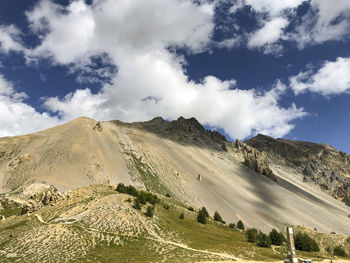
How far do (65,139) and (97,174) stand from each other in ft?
136

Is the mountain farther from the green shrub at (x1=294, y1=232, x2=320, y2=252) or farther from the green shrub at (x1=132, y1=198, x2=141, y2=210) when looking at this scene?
the green shrub at (x1=294, y1=232, x2=320, y2=252)

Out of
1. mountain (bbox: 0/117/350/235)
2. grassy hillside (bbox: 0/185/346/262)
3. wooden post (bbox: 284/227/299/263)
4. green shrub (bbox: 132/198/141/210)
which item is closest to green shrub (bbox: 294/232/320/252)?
grassy hillside (bbox: 0/185/346/262)

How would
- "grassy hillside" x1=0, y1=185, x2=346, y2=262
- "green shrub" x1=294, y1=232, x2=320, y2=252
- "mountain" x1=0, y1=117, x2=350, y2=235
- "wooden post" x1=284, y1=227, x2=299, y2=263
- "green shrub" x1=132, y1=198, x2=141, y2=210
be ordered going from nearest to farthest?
"wooden post" x1=284, y1=227, x2=299, y2=263 < "grassy hillside" x1=0, y1=185, x2=346, y2=262 < "green shrub" x1=132, y1=198, x2=141, y2=210 < "green shrub" x1=294, y1=232, x2=320, y2=252 < "mountain" x1=0, y1=117, x2=350, y2=235

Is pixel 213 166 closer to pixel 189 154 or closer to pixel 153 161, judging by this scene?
pixel 189 154

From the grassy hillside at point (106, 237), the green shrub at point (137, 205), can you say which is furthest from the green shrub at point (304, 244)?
the green shrub at point (137, 205)

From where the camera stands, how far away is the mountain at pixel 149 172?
110938 mm

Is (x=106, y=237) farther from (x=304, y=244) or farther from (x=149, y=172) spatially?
(x=149, y=172)

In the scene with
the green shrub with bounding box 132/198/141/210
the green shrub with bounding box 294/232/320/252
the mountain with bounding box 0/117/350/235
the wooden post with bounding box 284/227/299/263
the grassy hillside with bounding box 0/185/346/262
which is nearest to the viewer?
the wooden post with bounding box 284/227/299/263

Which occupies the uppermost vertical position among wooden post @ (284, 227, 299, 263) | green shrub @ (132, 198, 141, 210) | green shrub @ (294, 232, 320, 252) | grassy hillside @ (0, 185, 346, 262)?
wooden post @ (284, 227, 299, 263)

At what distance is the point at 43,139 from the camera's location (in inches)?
5679

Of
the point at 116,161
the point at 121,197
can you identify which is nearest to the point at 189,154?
the point at 116,161

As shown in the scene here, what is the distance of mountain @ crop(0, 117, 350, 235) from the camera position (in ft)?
364

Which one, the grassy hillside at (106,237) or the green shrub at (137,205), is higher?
the green shrub at (137,205)

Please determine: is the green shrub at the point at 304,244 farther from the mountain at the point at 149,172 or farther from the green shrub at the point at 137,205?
the mountain at the point at 149,172
